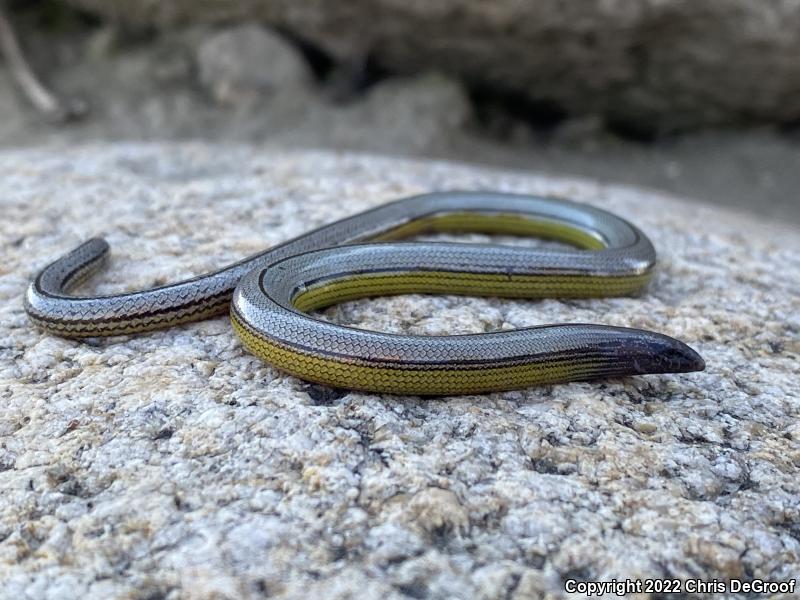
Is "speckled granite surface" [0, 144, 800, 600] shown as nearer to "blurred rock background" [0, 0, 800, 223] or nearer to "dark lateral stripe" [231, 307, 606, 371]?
"dark lateral stripe" [231, 307, 606, 371]

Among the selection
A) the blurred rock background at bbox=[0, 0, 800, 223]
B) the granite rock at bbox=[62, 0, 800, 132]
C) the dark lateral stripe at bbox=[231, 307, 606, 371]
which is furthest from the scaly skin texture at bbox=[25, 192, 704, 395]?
the blurred rock background at bbox=[0, 0, 800, 223]

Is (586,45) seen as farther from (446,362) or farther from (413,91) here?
(446,362)

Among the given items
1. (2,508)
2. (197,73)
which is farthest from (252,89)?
(2,508)

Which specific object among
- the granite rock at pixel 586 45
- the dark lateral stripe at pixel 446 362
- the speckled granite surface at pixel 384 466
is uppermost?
the granite rock at pixel 586 45

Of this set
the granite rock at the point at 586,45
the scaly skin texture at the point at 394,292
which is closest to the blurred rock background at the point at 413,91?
the granite rock at the point at 586,45

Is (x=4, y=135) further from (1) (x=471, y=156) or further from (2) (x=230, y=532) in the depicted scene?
(2) (x=230, y=532)

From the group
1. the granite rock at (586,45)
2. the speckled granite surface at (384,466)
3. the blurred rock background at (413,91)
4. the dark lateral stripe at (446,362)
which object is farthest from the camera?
the blurred rock background at (413,91)

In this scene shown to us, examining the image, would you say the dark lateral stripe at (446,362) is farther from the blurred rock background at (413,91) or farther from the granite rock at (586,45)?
the blurred rock background at (413,91)
